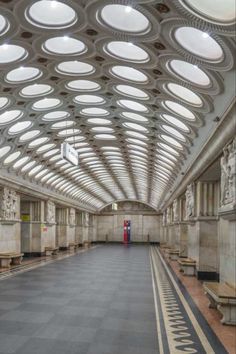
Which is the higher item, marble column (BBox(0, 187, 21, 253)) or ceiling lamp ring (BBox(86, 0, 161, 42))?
ceiling lamp ring (BBox(86, 0, 161, 42))

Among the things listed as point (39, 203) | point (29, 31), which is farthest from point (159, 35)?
point (39, 203)

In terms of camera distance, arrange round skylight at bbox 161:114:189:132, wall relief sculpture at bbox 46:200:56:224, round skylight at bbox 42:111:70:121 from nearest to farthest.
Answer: round skylight at bbox 161:114:189:132, round skylight at bbox 42:111:70:121, wall relief sculpture at bbox 46:200:56:224

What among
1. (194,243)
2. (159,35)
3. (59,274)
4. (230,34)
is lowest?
(59,274)

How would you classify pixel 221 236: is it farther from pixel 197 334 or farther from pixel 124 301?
pixel 197 334

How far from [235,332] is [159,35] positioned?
5.83 metres

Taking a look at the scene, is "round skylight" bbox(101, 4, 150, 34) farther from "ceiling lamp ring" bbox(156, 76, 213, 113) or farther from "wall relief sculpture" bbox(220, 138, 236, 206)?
"wall relief sculpture" bbox(220, 138, 236, 206)

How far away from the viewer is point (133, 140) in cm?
2009

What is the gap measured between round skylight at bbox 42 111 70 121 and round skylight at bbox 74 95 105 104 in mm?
1533

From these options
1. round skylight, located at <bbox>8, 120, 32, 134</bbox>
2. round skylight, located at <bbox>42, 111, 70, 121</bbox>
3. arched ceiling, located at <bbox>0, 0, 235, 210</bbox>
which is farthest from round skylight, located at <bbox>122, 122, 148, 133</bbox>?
round skylight, located at <bbox>8, 120, 32, 134</bbox>

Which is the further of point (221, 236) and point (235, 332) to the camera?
point (221, 236)

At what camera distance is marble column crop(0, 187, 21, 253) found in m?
19.7

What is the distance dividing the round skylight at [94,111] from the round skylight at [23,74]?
4.37 meters

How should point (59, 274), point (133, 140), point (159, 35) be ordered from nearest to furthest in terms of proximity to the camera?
1. point (159, 35)
2. point (59, 274)
3. point (133, 140)

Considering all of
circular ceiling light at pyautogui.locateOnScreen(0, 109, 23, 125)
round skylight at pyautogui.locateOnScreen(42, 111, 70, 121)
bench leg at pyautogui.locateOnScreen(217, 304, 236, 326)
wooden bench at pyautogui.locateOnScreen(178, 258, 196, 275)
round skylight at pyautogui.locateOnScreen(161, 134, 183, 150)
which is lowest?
wooden bench at pyautogui.locateOnScreen(178, 258, 196, 275)
